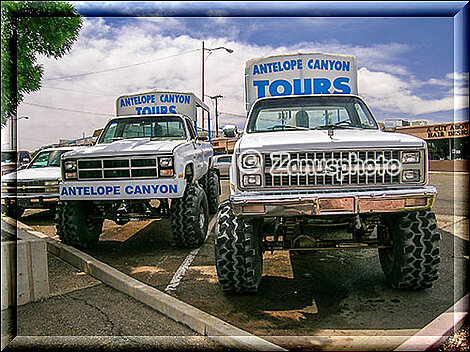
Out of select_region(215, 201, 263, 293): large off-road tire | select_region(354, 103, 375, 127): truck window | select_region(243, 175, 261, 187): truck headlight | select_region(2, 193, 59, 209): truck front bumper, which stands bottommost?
select_region(215, 201, 263, 293): large off-road tire

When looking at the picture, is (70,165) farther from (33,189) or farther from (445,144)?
(445,144)

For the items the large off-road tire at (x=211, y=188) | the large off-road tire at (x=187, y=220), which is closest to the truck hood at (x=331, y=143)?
the large off-road tire at (x=187, y=220)

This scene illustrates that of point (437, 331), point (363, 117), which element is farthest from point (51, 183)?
point (437, 331)

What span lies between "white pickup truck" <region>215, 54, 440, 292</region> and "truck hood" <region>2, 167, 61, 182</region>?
19.2ft

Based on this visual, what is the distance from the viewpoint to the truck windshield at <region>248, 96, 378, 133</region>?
5.45 metres

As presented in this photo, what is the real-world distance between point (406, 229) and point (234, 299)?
194 cm

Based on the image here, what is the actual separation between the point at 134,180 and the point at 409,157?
369cm

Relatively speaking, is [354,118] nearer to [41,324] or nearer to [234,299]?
[234,299]

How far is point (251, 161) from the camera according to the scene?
161 inches

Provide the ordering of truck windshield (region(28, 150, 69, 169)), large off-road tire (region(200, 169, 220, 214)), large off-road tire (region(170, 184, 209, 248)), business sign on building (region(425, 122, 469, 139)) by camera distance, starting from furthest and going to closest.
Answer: business sign on building (region(425, 122, 469, 139)), truck windshield (region(28, 150, 69, 169)), large off-road tire (region(200, 169, 220, 214)), large off-road tire (region(170, 184, 209, 248))

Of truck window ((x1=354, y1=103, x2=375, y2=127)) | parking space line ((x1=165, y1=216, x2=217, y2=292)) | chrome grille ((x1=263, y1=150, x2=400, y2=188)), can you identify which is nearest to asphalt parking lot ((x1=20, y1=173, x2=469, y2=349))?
parking space line ((x1=165, y1=216, x2=217, y2=292))

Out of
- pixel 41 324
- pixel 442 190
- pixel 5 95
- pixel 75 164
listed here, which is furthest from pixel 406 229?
pixel 442 190

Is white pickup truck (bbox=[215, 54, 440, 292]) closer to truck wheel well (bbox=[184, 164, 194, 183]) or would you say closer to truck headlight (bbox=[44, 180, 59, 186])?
truck wheel well (bbox=[184, 164, 194, 183])

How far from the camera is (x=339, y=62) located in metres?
7.62
